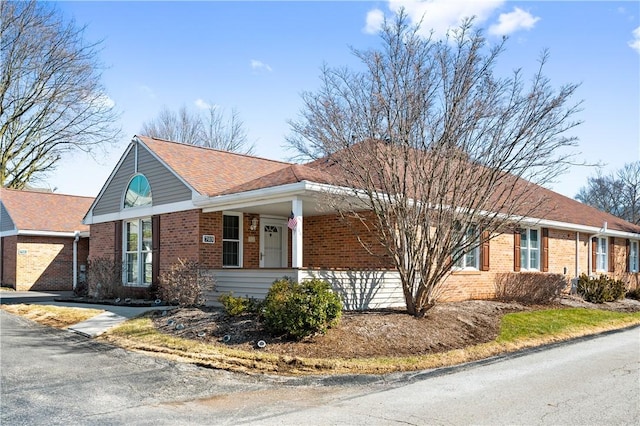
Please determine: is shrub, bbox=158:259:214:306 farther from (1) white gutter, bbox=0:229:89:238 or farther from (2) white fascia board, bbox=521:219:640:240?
(1) white gutter, bbox=0:229:89:238

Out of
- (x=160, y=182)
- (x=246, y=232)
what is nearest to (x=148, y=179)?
(x=160, y=182)

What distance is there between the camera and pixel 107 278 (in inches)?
710

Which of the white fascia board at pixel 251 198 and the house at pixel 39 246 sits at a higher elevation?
the white fascia board at pixel 251 198

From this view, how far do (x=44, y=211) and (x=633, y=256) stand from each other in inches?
1114

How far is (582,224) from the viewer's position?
856 inches

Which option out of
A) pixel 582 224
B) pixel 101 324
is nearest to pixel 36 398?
pixel 101 324

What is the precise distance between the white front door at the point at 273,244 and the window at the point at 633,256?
17.9 m

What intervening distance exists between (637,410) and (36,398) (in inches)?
288

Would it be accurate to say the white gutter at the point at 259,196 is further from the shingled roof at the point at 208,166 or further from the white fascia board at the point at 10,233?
the white fascia board at the point at 10,233

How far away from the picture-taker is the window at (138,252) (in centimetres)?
1788

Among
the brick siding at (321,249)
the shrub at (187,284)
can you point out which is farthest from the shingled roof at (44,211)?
the shrub at (187,284)

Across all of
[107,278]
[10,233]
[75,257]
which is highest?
[10,233]

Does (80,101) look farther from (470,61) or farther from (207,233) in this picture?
(470,61)

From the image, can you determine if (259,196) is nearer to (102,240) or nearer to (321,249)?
(321,249)
